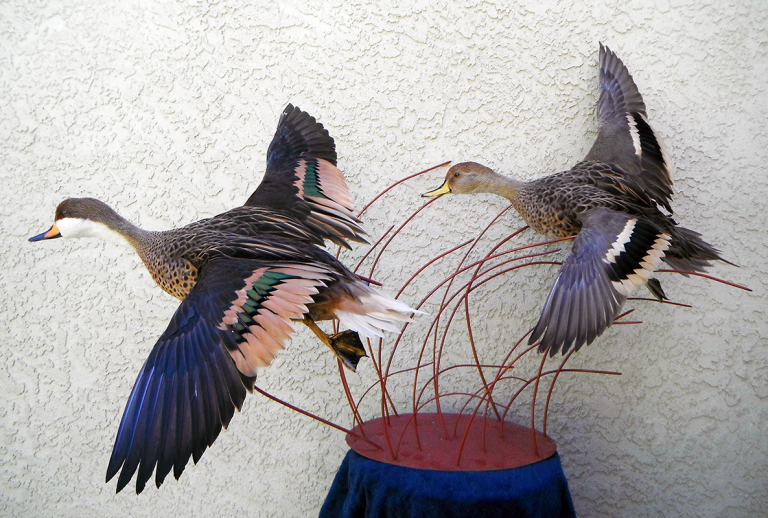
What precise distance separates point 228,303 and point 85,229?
0.60 metres

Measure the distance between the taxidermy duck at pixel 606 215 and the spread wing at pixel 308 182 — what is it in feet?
1.03

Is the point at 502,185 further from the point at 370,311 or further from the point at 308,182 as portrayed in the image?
the point at 370,311

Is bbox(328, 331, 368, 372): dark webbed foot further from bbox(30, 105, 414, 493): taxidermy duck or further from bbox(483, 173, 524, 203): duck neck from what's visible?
bbox(483, 173, 524, 203): duck neck

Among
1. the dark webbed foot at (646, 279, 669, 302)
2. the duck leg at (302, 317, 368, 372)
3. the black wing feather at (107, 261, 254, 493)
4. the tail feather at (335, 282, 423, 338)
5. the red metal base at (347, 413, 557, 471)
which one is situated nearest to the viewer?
the black wing feather at (107, 261, 254, 493)

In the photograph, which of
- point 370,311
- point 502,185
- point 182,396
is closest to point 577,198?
point 502,185

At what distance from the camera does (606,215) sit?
4.18 ft

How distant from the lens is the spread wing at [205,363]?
36.6 inches

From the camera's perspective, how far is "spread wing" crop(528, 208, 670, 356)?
1.16 m

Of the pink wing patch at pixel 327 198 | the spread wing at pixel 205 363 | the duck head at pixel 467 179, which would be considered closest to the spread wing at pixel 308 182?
the pink wing patch at pixel 327 198

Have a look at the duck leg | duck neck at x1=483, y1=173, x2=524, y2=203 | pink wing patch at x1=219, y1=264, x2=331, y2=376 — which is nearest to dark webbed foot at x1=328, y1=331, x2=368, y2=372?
the duck leg

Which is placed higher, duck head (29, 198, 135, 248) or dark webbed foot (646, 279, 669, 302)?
dark webbed foot (646, 279, 669, 302)

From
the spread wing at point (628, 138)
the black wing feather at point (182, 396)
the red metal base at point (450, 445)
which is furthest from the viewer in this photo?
the spread wing at point (628, 138)

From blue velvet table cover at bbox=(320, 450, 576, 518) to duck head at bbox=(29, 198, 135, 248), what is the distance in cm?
85

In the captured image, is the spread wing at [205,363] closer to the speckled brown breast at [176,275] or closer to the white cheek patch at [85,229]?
the speckled brown breast at [176,275]
